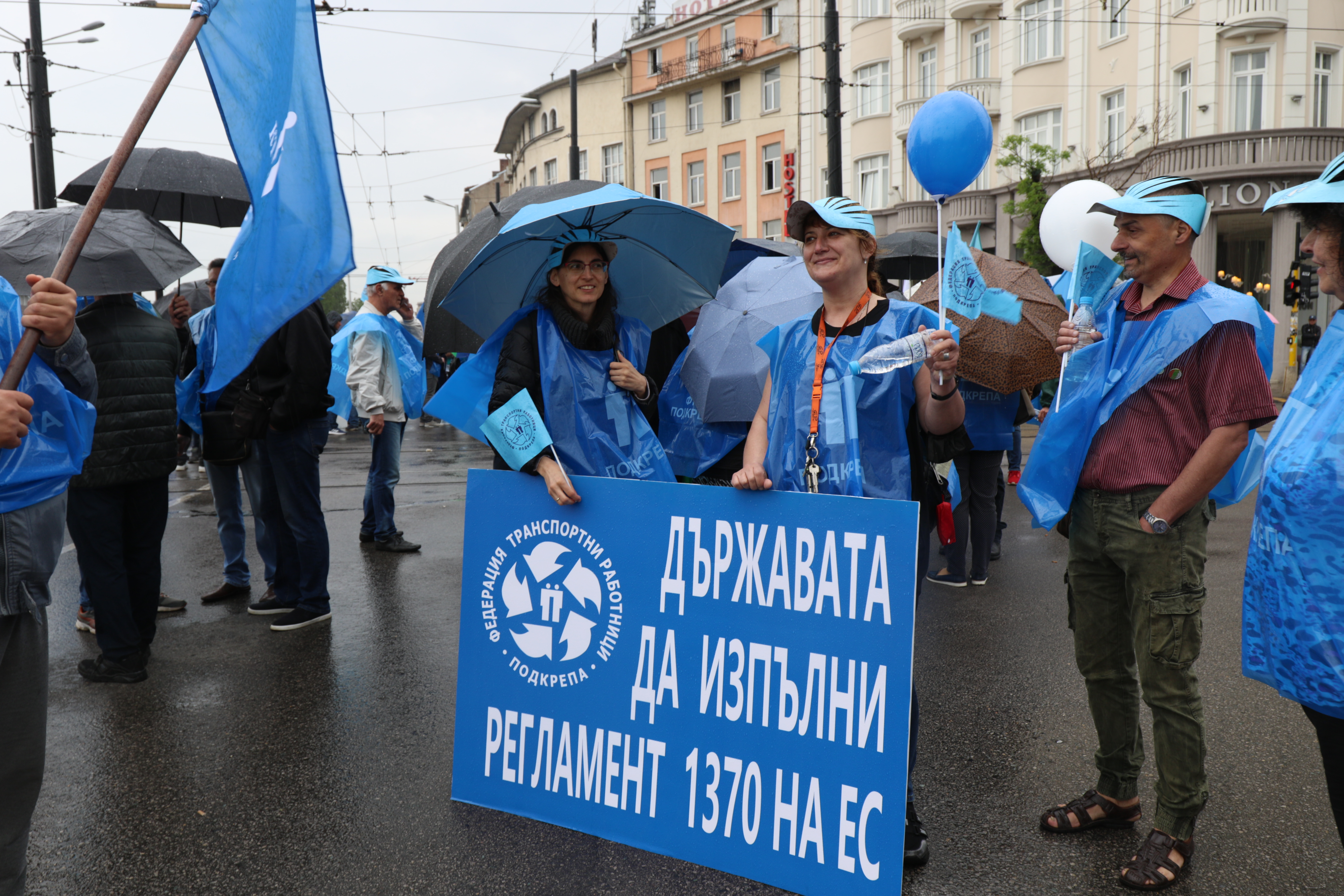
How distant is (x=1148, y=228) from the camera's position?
3.01 metres

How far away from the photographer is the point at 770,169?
4184cm

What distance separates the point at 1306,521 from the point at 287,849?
2994 mm

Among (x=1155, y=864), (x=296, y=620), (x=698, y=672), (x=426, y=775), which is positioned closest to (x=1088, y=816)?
(x=1155, y=864)

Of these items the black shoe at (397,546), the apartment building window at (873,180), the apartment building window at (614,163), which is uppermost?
the apartment building window at (614,163)

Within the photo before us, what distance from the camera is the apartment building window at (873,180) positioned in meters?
34.7

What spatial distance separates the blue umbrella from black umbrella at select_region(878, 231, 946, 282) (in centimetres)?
506

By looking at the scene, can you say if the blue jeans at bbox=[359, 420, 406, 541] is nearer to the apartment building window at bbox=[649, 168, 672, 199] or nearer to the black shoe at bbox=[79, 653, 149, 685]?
the black shoe at bbox=[79, 653, 149, 685]

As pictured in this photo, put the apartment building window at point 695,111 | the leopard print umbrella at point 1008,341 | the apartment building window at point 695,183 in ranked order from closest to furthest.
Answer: the leopard print umbrella at point 1008,341 → the apartment building window at point 695,111 → the apartment building window at point 695,183

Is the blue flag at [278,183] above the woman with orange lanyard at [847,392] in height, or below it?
above

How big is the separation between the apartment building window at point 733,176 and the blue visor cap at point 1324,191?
42.0 m

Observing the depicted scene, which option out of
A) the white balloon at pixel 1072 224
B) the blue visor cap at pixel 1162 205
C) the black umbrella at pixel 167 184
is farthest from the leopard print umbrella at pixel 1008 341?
the black umbrella at pixel 167 184

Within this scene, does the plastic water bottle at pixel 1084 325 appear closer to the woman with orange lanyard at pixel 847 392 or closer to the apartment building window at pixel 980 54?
the woman with orange lanyard at pixel 847 392

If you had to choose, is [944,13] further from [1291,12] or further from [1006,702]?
[1006,702]

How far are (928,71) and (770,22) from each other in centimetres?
1083
